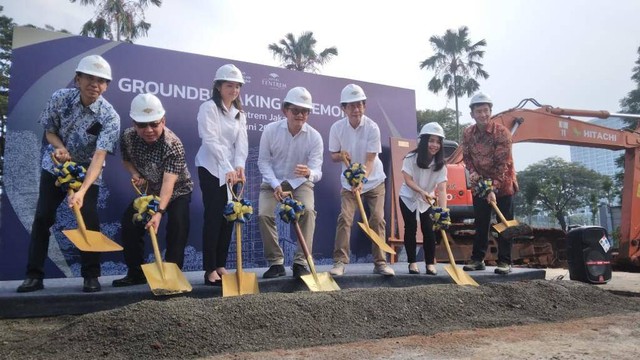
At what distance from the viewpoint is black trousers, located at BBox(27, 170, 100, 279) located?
11.5ft

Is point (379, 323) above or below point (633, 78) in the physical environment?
below

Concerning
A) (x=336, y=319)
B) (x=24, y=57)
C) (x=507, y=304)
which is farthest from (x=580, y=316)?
(x=24, y=57)

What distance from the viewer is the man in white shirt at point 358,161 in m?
4.54

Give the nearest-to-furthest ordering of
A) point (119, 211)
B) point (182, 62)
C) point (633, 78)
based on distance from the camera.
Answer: point (119, 211) < point (182, 62) < point (633, 78)

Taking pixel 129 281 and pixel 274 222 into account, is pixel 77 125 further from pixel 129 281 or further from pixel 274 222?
pixel 274 222

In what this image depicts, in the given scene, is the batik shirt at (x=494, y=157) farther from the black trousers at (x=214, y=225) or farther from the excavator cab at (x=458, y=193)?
the excavator cab at (x=458, y=193)

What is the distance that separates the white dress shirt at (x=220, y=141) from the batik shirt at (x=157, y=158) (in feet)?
0.76

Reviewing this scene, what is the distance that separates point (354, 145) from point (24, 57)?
10.4 ft

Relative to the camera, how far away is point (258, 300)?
3.15 meters

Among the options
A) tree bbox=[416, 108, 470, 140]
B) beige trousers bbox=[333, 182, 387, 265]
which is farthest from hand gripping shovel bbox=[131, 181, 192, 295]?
tree bbox=[416, 108, 470, 140]

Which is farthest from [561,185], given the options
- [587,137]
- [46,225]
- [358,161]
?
[46,225]

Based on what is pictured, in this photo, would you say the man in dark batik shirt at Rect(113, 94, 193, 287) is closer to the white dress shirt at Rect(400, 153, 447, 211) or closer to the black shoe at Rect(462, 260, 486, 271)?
the white dress shirt at Rect(400, 153, 447, 211)

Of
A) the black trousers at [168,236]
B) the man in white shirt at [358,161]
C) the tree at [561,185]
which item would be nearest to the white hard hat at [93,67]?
the black trousers at [168,236]

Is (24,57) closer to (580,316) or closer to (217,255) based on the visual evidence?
(217,255)
